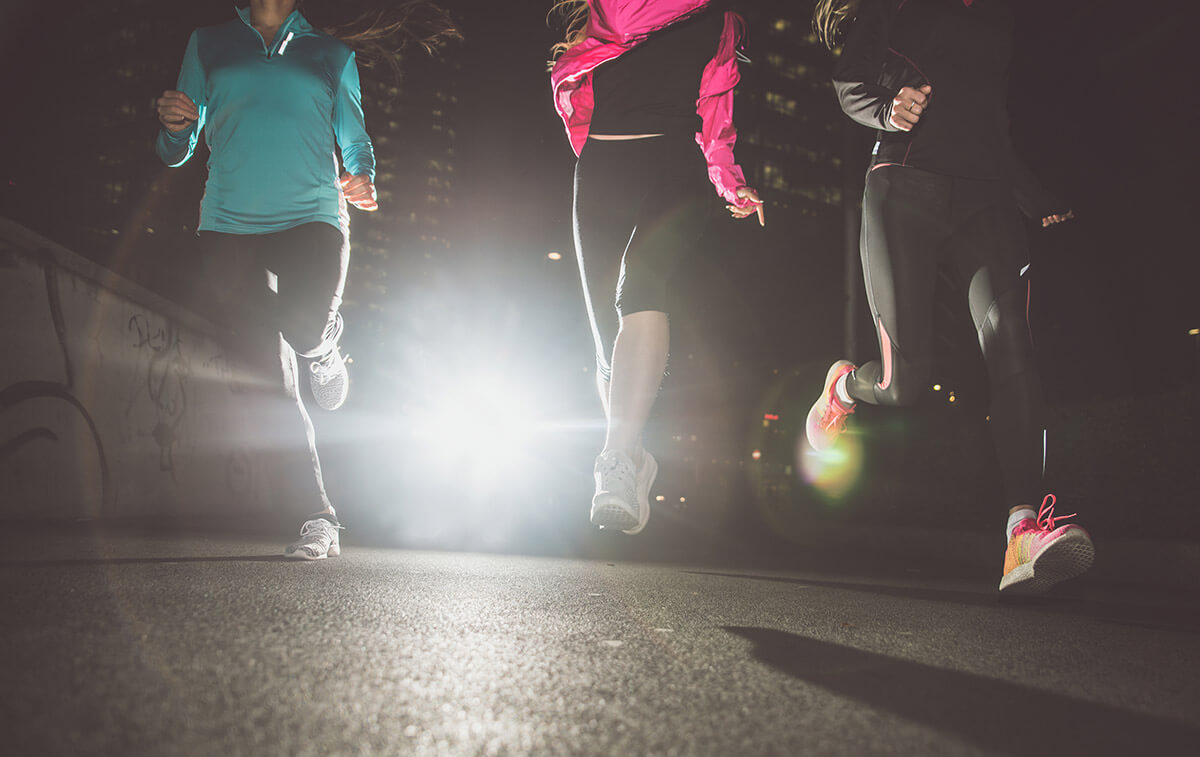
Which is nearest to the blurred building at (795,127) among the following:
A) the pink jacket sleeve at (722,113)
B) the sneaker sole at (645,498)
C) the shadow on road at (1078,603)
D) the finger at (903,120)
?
the pink jacket sleeve at (722,113)

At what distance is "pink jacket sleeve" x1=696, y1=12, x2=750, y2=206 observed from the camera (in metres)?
3.42

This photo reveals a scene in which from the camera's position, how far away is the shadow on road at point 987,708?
1.13 m

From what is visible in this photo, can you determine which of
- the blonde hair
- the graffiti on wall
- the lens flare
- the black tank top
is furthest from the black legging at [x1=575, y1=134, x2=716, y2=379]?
the lens flare

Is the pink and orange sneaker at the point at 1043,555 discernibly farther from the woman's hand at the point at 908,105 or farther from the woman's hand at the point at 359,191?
the woman's hand at the point at 359,191

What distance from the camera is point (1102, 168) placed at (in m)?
6.41

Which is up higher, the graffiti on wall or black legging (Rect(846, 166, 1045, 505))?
black legging (Rect(846, 166, 1045, 505))

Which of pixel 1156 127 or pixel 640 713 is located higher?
pixel 1156 127

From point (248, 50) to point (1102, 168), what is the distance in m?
6.82

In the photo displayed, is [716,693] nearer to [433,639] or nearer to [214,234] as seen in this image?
[433,639]

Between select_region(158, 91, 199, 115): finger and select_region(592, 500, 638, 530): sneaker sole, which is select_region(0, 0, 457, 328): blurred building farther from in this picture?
select_region(592, 500, 638, 530): sneaker sole

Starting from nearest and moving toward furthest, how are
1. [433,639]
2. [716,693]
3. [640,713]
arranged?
[640,713]
[716,693]
[433,639]

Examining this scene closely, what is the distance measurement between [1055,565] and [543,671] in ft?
6.69

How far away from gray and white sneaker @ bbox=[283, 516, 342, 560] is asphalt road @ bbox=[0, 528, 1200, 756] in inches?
25.7

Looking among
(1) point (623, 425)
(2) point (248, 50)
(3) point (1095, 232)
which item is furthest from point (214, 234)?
(3) point (1095, 232)
